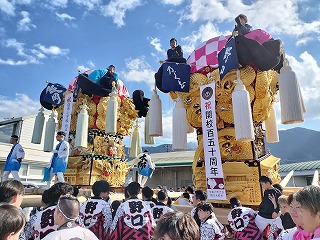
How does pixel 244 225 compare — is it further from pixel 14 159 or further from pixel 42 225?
pixel 14 159

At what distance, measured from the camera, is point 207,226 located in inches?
134

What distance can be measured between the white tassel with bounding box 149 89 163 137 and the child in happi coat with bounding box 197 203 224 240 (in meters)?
3.05

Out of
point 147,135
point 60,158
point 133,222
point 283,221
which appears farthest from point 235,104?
point 147,135

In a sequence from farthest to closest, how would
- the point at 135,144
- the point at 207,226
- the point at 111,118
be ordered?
the point at 135,144 < the point at 111,118 < the point at 207,226

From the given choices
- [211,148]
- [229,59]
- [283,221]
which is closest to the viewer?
[283,221]

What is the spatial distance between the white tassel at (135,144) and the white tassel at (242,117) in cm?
605

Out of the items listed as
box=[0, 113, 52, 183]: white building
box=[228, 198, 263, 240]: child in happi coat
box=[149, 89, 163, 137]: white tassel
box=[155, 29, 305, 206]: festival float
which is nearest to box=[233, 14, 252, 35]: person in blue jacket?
box=[155, 29, 305, 206]: festival float

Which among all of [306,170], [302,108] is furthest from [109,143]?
[306,170]

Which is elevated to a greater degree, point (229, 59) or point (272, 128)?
point (229, 59)

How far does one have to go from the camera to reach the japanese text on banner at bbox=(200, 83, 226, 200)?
212 inches

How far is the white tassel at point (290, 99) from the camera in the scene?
4777 mm

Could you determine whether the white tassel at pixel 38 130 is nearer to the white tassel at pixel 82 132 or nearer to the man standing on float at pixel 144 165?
the white tassel at pixel 82 132

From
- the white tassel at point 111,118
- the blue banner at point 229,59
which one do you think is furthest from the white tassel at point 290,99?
the white tassel at point 111,118

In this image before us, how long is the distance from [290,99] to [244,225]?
262 centimetres
